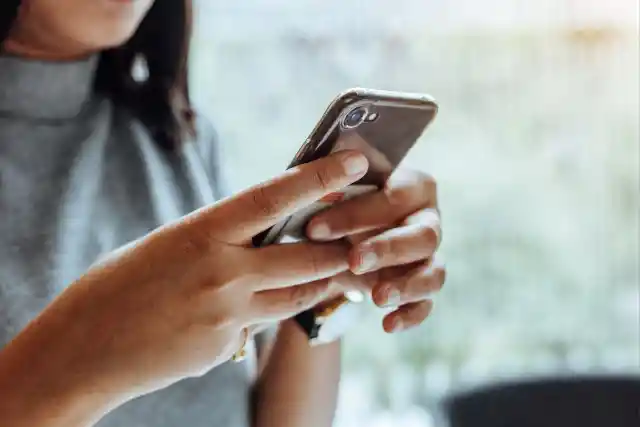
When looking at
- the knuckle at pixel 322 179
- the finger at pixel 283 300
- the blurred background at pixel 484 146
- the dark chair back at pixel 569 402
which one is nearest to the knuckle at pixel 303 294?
the finger at pixel 283 300

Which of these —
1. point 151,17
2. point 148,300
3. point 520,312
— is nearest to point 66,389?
point 148,300

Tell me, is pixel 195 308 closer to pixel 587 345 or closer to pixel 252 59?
pixel 252 59

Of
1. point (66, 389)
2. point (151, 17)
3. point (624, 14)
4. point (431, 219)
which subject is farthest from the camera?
point (624, 14)

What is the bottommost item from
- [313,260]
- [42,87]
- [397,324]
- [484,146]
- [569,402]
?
[569,402]

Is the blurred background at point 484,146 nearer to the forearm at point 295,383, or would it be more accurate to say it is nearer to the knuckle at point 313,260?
the forearm at point 295,383

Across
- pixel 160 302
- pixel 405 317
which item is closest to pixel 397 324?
pixel 405 317

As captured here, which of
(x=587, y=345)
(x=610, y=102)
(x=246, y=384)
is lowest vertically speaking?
(x=587, y=345)

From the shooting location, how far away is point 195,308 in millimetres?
429

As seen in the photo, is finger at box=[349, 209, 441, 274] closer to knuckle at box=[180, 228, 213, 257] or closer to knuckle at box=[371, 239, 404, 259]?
knuckle at box=[371, 239, 404, 259]

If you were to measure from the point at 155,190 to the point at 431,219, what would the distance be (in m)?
0.25

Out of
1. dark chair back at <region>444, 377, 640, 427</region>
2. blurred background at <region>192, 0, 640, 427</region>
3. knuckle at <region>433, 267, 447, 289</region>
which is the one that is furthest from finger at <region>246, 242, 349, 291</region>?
blurred background at <region>192, 0, 640, 427</region>

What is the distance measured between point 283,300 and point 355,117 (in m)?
0.13

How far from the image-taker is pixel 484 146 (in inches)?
43.1

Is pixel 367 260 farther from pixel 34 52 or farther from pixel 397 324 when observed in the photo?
pixel 34 52
